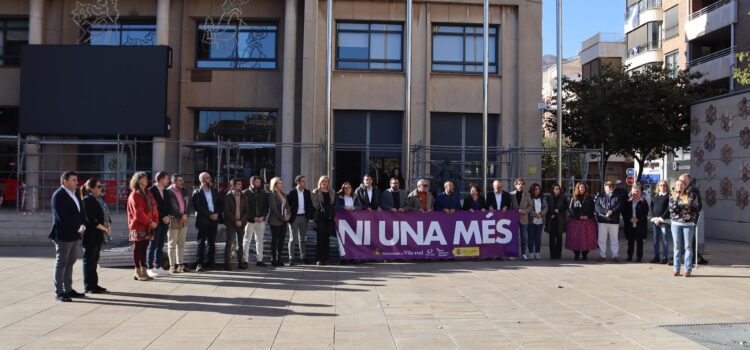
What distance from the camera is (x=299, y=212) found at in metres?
12.9

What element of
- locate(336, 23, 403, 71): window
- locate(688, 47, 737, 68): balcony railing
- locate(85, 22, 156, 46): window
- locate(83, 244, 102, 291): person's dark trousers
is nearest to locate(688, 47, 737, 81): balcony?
locate(688, 47, 737, 68): balcony railing

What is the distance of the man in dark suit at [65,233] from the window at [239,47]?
1461cm

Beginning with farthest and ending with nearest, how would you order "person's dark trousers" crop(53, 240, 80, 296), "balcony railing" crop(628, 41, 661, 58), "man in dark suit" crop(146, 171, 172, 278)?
"balcony railing" crop(628, 41, 661, 58) < "man in dark suit" crop(146, 171, 172, 278) < "person's dark trousers" crop(53, 240, 80, 296)

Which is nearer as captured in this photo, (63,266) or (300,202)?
(63,266)

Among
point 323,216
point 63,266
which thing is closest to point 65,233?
point 63,266

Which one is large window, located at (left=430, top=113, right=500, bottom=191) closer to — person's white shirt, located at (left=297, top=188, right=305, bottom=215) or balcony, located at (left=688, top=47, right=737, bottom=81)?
person's white shirt, located at (left=297, top=188, right=305, bottom=215)

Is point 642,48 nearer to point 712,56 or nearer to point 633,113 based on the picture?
point 712,56

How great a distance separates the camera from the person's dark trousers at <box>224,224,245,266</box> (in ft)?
40.3

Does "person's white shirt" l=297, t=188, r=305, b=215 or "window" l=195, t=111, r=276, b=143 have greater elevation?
"window" l=195, t=111, r=276, b=143

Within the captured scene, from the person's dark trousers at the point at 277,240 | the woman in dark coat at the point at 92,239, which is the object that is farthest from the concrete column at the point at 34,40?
the woman in dark coat at the point at 92,239

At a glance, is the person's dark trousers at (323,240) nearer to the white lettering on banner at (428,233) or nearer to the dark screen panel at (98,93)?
the white lettering on banner at (428,233)

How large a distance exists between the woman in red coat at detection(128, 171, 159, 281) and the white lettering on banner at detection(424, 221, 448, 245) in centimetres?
563

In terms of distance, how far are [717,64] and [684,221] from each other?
29.2m

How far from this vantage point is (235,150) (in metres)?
22.4
